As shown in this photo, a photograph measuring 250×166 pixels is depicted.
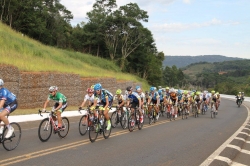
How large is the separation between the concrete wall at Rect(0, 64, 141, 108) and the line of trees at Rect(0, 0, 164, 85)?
24479mm

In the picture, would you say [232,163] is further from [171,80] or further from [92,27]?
[171,80]

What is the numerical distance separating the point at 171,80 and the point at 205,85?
3359cm

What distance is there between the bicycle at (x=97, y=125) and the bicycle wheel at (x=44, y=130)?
56.3 inches

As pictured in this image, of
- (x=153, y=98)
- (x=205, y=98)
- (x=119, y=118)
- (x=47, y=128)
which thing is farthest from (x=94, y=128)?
(x=205, y=98)

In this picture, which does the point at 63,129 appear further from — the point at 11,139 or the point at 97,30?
the point at 97,30

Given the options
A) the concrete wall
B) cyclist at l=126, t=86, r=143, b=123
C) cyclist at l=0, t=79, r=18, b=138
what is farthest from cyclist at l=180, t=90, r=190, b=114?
cyclist at l=0, t=79, r=18, b=138

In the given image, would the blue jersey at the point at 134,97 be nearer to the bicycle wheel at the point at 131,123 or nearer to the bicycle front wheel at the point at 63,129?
the bicycle wheel at the point at 131,123

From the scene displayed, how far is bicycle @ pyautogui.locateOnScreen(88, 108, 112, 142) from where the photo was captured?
1084 centimetres

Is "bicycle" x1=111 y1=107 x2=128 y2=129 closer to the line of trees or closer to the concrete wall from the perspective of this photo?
the concrete wall

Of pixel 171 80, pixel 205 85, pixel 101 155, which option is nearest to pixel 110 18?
pixel 101 155

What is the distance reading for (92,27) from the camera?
58.9 m

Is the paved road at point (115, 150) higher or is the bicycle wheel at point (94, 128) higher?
the bicycle wheel at point (94, 128)

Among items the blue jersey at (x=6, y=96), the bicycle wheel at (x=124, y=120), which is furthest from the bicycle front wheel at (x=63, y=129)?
the bicycle wheel at (x=124, y=120)

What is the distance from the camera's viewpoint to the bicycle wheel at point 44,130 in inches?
398
